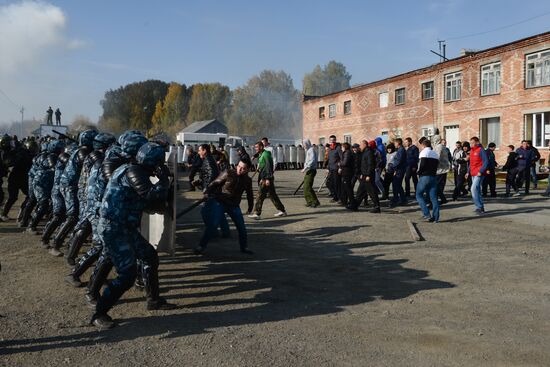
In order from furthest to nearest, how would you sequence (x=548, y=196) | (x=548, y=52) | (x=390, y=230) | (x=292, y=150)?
(x=292, y=150) < (x=548, y=52) < (x=548, y=196) < (x=390, y=230)

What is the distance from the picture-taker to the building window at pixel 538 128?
22.3m

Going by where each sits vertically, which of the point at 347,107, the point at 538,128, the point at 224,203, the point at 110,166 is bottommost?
the point at 224,203

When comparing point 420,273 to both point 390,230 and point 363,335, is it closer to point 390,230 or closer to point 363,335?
point 363,335

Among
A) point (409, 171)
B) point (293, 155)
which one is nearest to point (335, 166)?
point (409, 171)

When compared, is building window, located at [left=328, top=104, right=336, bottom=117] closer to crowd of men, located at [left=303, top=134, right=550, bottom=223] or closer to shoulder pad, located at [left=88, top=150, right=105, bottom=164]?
crowd of men, located at [left=303, top=134, right=550, bottom=223]

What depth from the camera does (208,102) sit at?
90.7 metres

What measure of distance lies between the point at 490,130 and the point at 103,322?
2462cm

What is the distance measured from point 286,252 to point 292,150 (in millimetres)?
27070

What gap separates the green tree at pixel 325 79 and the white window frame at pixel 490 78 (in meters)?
60.5

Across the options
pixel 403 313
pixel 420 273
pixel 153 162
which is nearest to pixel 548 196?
pixel 420 273

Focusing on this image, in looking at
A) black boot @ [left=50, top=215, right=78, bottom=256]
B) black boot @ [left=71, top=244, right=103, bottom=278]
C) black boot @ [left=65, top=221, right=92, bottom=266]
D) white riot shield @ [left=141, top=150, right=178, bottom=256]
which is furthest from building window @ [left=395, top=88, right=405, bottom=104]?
black boot @ [left=71, top=244, right=103, bottom=278]

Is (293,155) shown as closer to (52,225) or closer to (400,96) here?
(400,96)

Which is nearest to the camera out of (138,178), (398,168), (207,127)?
(138,178)

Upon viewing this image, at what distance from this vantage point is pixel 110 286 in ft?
15.5
